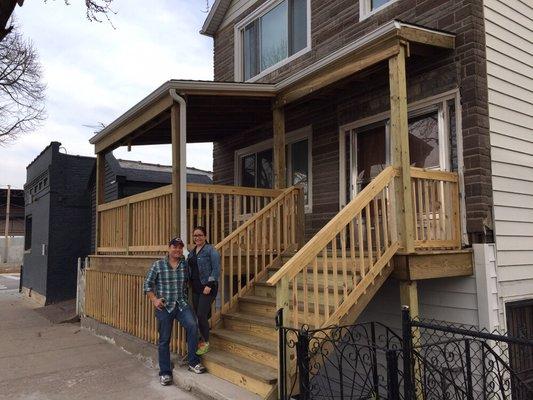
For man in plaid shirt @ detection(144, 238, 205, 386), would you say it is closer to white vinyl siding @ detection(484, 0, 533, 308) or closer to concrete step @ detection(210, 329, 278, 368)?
concrete step @ detection(210, 329, 278, 368)

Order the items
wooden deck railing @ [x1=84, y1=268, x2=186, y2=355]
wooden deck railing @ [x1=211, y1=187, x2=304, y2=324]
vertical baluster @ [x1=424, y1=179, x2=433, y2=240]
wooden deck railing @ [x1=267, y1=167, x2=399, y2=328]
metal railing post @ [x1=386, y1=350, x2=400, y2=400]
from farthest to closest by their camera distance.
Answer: wooden deck railing @ [x1=84, y1=268, x2=186, y2=355], wooden deck railing @ [x1=211, y1=187, x2=304, y2=324], vertical baluster @ [x1=424, y1=179, x2=433, y2=240], wooden deck railing @ [x1=267, y1=167, x2=399, y2=328], metal railing post @ [x1=386, y1=350, x2=400, y2=400]

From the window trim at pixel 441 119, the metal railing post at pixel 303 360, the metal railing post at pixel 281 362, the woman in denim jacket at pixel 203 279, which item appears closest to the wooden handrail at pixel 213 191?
the woman in denim jacket at pixel 203 279

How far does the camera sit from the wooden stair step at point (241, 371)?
5031mm

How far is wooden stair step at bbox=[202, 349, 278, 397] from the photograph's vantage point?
5031 millimetres

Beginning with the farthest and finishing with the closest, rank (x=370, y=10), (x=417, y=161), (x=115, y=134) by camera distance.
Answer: (x=115, y=134), (x=370, y=10), (x=417, y=161)

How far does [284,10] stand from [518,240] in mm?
6137

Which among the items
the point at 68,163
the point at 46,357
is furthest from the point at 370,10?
the point at 68,163

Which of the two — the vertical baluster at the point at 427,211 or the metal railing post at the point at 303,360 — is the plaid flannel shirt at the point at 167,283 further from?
the vertical baluster at the point at 427,211

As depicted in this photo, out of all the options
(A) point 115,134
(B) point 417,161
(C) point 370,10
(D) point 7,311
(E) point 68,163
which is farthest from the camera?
(E) point 68,163

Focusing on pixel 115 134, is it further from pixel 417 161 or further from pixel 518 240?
pixel 518 240

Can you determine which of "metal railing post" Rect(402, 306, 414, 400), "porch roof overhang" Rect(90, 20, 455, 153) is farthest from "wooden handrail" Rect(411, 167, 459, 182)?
"metal railing post" Rect(402, 306, 414, 400)

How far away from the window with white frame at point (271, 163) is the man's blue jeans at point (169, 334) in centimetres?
330

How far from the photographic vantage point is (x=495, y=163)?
20.5ft

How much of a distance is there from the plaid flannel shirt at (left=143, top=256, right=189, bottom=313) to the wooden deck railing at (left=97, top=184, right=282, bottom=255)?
100 cm
